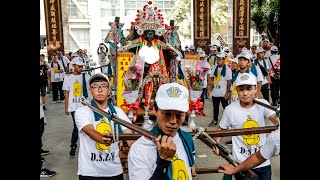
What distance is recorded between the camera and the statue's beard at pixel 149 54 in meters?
6.96

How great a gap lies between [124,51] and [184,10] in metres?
23.2

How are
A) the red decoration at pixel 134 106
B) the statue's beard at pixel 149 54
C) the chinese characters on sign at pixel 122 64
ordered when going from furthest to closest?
1. the statue's beard at pixel 149 54
2. the chinese characters on sign at pixel 122 64
3. the red decoration at pixel 134 106

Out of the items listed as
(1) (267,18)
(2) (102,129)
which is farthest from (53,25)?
(2) (102,129)

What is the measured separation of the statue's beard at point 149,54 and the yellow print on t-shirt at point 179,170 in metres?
4.99

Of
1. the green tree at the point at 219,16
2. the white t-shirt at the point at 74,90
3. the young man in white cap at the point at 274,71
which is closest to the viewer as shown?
Result: the white t-shirt at the point at 74,90

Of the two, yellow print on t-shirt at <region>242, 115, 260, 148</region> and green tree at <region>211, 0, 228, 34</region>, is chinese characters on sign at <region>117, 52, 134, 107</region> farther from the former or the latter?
green tree at <region>211, 0, 228, 34</region>

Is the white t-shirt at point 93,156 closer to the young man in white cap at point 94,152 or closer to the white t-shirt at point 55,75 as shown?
the young man in white cap at point 94,152

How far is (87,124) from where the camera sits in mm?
2928

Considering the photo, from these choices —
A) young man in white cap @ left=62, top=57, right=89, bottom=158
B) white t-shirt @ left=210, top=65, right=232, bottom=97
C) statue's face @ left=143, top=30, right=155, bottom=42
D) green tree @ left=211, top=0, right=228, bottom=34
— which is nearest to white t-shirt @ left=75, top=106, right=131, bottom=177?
young man in white cap @ left=62, top=57, right=89, bottom=158

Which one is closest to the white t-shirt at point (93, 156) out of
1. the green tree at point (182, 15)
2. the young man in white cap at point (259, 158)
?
the young man in white cap at point (259, 158)

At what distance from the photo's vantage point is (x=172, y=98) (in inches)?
77.6

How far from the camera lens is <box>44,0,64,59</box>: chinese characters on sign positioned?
45.4ft
